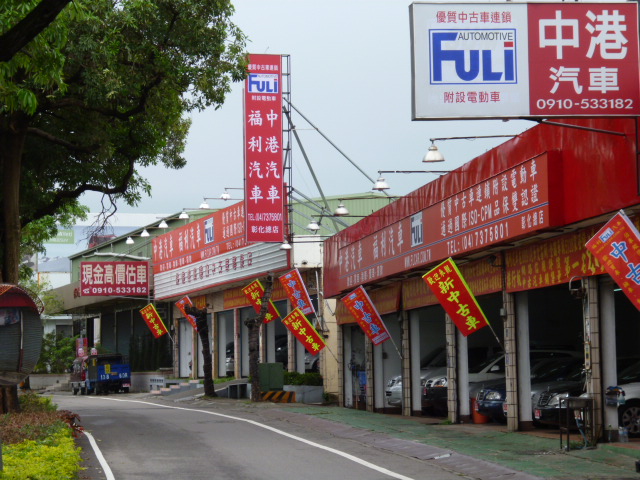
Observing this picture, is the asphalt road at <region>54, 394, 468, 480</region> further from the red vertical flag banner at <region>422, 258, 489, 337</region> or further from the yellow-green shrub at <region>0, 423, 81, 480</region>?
the red vertical flag banner at <region>422, 258, 489, 337</region>

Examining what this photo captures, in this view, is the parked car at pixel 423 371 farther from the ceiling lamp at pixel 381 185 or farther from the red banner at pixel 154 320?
the red banner at pixel 154 320

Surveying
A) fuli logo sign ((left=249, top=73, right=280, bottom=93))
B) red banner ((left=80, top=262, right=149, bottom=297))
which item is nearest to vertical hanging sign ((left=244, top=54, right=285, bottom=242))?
fuli logo sign ((left=249, top=73, right=280, bottom=93))

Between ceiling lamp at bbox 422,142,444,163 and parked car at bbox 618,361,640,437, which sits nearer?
parked car at bbox 618,361,640,437

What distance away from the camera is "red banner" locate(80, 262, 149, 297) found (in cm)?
5053

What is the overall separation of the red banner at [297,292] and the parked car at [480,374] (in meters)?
7.52

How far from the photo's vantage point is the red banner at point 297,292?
107 ft

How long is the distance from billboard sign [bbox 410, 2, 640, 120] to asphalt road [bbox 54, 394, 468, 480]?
5190 mm

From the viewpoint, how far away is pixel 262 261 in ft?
126

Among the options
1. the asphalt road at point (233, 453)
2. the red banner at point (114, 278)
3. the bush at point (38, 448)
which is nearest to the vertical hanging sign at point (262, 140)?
the asphalt road at point (233, 453)

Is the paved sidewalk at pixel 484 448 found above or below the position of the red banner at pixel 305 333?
below

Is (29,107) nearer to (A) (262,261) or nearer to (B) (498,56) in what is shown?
(B) (498,56)

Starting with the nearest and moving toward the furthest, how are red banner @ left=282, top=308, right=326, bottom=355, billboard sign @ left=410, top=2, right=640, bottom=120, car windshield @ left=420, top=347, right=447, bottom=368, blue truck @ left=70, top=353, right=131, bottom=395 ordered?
1. billboard sign @ left=410, top=2, right=640, bottom=120
2. car windshield @ left=420, top=347, right=447, bottom=368
3. red banner @ left=282, top=308, right=326, bottom=355
4. blue truck @ left=70, top=353, right=131, bottom=395

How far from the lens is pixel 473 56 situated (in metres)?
13.1

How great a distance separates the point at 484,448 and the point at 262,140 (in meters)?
16.1
